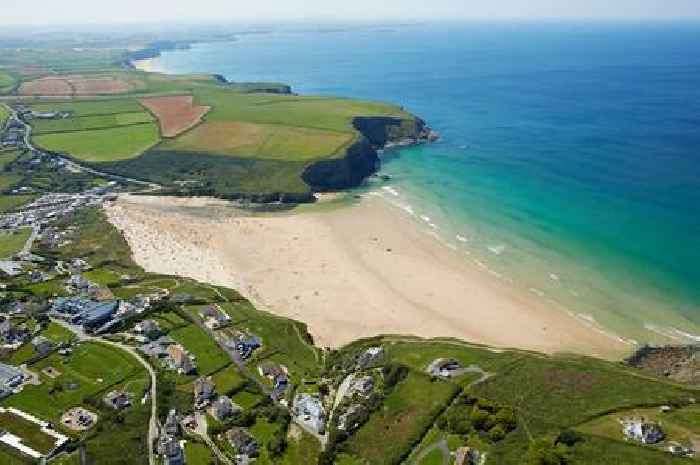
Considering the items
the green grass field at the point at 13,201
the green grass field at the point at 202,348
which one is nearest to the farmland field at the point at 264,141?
the green grass field at the point at 13,201

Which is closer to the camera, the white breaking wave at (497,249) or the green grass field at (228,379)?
the green grass field at (228,379)

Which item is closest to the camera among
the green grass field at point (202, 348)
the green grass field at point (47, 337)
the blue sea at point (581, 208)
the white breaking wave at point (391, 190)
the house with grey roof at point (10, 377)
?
the house with grey roof at point (10, 377)

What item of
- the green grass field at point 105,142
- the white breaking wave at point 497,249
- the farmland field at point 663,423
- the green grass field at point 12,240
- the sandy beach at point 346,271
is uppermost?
the green grass field at point 105,142

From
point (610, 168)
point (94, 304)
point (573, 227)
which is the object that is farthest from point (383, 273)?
point (610, 168)

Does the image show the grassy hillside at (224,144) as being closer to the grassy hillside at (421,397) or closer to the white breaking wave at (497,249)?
the white breaking wave at (497,249)

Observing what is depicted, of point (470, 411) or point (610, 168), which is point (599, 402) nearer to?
point (470, 411)

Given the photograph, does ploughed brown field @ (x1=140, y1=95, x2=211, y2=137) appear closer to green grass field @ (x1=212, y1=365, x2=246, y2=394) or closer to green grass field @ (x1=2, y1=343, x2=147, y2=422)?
green grass field @ (x1=2, y1=343, x2=147, y2=422)

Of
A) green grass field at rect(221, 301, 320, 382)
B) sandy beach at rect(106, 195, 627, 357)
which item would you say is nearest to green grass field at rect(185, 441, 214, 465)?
green grass field at rect(221, 301, 320, 382)
